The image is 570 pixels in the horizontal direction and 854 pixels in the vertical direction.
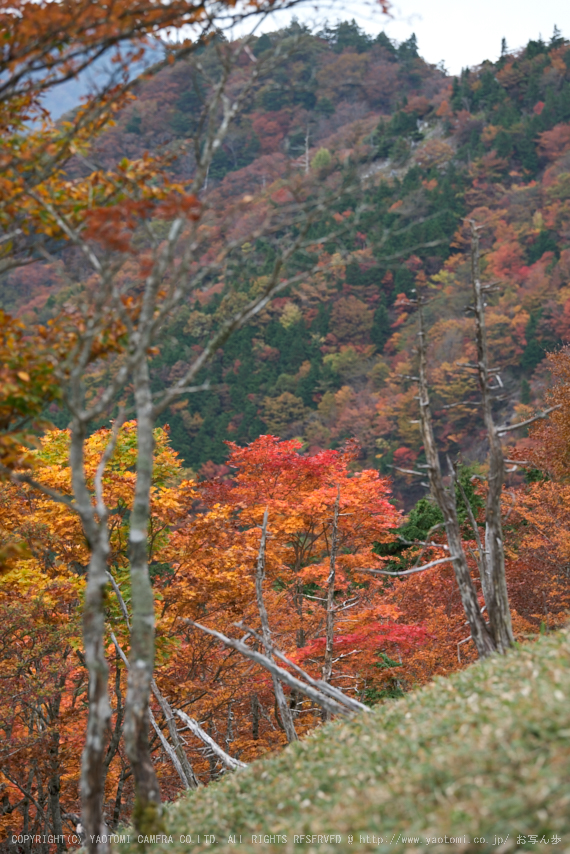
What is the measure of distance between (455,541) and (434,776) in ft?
17.3

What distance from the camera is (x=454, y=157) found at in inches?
3091

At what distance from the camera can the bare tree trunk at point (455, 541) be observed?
29.0ft

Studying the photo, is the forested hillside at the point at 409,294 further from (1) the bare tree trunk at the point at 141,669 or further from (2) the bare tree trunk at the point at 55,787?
(1) the bare tree trunk at the point at 141,669

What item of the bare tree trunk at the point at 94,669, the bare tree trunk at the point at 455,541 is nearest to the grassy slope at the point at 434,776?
the bare tree trunk at the point at 94,669

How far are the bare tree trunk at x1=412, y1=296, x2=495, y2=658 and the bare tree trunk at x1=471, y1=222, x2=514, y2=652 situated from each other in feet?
0.77

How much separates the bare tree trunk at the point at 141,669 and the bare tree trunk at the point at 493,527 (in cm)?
491

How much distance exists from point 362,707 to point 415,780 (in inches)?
133

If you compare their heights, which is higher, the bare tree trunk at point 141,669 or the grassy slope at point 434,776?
the bare tree trunk at point 141,669

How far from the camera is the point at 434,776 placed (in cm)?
418

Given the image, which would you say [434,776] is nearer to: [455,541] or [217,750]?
[455,541]

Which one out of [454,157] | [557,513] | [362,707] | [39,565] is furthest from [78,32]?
[454,157]

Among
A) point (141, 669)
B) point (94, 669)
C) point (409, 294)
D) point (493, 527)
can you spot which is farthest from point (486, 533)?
point (409, 294)

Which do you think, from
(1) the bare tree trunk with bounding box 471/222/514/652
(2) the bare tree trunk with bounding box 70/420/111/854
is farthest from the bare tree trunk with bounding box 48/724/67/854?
(1) the bare tree trunk with bounding box 471/222/514/652

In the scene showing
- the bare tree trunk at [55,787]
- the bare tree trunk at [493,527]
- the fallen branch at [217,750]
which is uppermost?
the bare tree trunk at [493,527]
